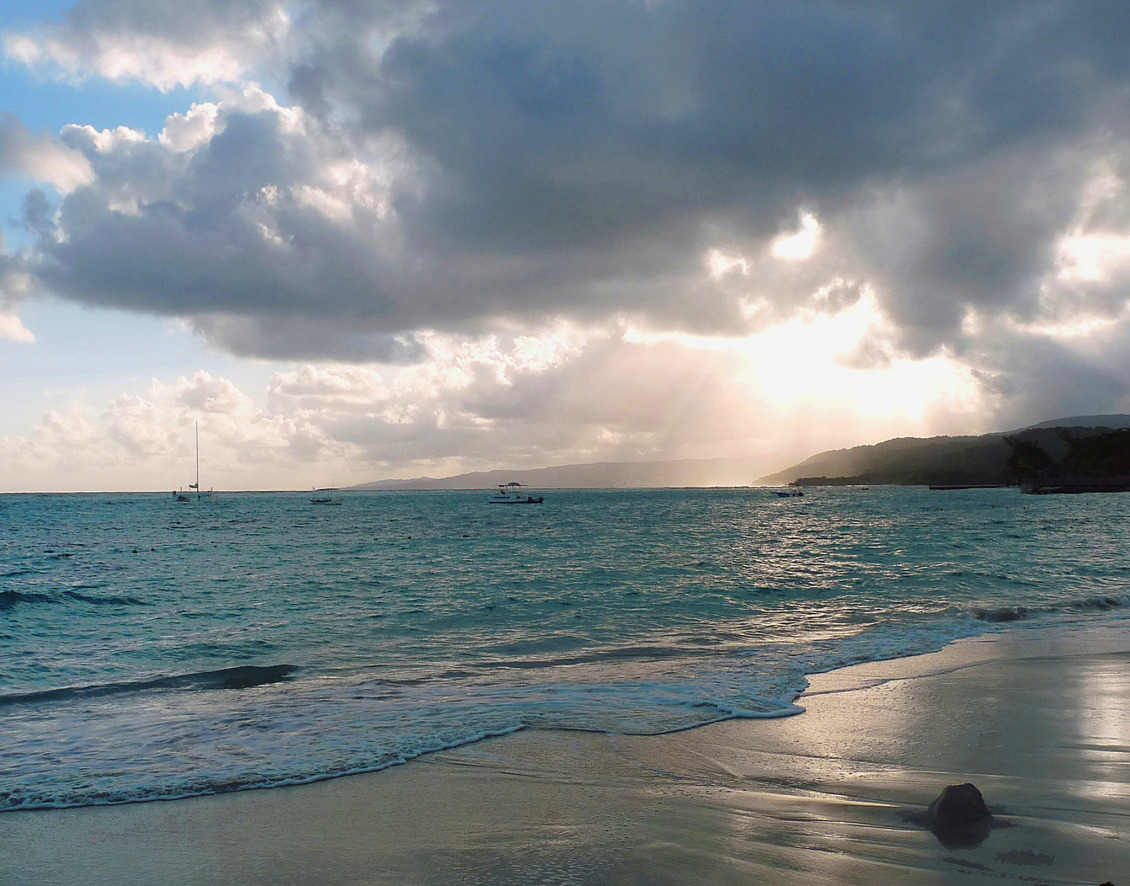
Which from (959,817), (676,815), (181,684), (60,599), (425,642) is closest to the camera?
(959,817)

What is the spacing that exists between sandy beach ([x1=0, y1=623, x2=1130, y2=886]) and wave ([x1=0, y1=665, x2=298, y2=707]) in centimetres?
766

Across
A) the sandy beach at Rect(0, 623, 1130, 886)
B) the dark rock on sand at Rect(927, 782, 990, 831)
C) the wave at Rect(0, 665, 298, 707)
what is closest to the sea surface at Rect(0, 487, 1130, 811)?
the wave at Rect(0, 665, 298, 707)

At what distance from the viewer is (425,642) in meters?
20.7

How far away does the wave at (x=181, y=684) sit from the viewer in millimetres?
15266

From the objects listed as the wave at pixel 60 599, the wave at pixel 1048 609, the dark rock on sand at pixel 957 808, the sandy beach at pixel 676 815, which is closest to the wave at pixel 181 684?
the sandy beach at pixel 676 815

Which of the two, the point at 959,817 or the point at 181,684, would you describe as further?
the point at 181,684

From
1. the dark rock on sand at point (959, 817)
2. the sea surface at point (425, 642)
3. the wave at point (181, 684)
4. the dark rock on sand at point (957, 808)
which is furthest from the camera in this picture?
the wave at point (181, 684)

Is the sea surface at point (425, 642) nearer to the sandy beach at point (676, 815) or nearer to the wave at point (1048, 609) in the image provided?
the wave at point (1048, 609)

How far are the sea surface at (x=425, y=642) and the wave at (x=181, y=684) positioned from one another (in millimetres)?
89

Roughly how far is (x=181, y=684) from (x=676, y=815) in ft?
42.0

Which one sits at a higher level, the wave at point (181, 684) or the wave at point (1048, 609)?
the wave at point (181, 684)

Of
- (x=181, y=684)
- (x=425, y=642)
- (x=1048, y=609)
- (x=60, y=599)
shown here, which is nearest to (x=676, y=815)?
(x=181, y=684)

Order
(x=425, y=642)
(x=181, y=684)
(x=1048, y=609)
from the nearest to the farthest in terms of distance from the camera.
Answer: (x=181, y=684) → (x=425, y=642) → (x=1048, y=609)

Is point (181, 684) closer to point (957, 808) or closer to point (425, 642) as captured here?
point (425, 642)
